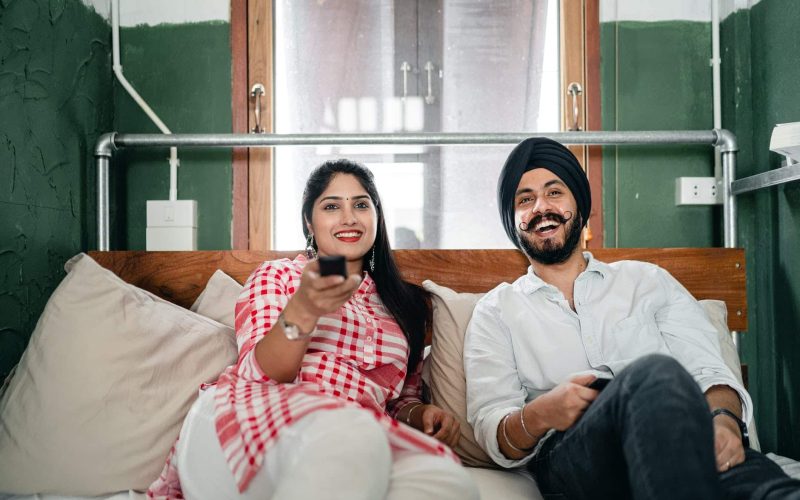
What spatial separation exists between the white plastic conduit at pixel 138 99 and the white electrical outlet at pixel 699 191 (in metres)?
1.66

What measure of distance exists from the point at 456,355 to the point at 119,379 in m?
0.73

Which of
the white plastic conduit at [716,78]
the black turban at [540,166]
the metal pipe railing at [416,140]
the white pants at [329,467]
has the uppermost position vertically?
the white plastic conduit at [716,78]

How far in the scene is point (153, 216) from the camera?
210 cm

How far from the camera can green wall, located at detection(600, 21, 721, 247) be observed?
6.95ft

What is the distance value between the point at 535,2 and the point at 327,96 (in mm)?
795

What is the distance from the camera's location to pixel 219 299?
1615 mm

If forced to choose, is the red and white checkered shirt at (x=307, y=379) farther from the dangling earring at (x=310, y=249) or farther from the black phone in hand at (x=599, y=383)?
the black phone in hand at (x=599, y=383)

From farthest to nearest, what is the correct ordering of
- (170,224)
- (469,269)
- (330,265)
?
(170,224)
(469,269)
(330,265)

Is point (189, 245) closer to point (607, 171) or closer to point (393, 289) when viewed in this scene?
A: point (393, 289)

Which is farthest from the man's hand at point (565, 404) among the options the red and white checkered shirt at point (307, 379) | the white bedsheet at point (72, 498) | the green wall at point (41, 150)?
the green wall at point (41, 150)

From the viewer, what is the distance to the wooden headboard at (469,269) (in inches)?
67.9

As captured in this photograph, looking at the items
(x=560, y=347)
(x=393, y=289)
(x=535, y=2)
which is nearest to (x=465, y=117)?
(x=535, y=2)

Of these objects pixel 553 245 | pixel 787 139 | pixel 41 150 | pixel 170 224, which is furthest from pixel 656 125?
pixel 41 150

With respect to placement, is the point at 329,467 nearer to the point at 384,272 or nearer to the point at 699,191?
the point at 384,272
